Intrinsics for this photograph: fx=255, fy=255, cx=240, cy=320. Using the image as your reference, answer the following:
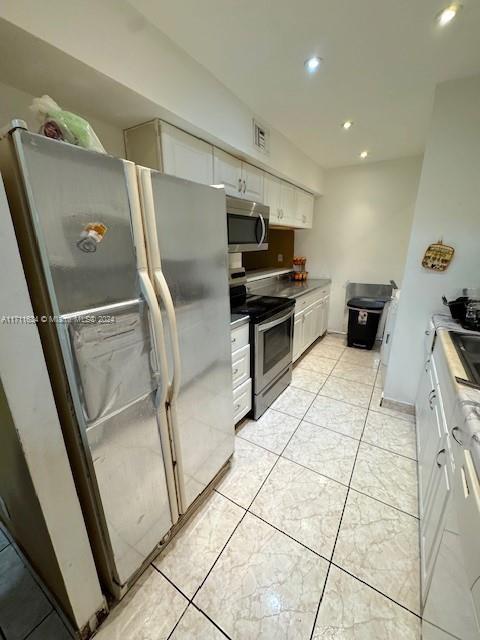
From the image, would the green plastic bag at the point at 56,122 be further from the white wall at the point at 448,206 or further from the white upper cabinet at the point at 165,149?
the white wall at the point at 448,206

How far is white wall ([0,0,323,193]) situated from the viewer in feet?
2.98

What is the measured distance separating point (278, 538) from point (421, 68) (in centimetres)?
279

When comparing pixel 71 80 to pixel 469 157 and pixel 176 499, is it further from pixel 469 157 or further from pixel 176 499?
pixel 469 157

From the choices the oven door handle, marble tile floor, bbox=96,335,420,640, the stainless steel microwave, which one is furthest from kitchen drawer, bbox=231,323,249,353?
marble tile floor, bbox=96,335,420,640

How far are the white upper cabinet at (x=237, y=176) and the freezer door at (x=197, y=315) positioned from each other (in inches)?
32.1

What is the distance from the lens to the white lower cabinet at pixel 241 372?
1.77 m

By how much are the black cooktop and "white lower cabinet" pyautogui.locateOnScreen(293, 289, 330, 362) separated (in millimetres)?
499

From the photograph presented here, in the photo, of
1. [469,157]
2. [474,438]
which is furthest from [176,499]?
[469,157]

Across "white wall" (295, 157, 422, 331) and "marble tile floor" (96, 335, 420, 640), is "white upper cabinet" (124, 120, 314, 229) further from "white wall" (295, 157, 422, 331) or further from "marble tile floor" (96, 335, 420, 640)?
"marble tile floor" (96, 335, 420, 640)

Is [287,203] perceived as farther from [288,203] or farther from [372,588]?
[372,588]

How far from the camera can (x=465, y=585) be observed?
24.2 inches

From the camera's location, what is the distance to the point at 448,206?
175cm

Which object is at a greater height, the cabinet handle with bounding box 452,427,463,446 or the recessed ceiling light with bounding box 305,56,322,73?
the recessed ceiling light with bounding box 305,56,322,73

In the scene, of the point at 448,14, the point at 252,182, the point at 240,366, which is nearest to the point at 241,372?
the point at 240,366
